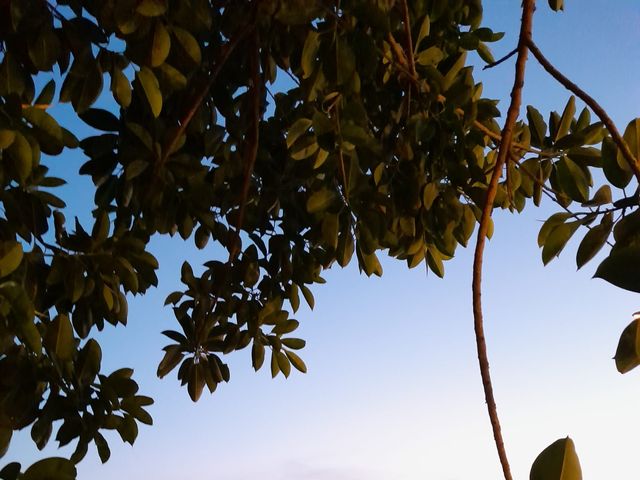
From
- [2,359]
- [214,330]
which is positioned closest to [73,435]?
[2,359]

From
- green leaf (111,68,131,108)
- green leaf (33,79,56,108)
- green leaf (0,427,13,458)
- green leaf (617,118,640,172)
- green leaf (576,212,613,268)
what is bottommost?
green leaf (0,427,13,458)

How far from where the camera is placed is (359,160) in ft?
4.50

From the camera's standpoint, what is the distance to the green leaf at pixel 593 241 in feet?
3.22

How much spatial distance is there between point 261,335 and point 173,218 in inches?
15.7

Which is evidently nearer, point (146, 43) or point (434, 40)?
point (146, 43)

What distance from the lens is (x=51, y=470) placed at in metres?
0.86

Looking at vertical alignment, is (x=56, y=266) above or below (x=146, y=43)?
below

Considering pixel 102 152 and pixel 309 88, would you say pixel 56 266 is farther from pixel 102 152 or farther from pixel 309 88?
pixel 309 88

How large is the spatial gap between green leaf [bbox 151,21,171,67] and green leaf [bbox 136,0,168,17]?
1.3 inches

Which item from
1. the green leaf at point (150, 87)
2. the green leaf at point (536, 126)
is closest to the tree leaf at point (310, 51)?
the green leaf at point (150, 87)

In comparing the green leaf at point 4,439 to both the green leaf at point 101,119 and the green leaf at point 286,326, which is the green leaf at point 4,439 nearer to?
the green leaf at point 101,119

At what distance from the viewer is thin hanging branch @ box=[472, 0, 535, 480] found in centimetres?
71

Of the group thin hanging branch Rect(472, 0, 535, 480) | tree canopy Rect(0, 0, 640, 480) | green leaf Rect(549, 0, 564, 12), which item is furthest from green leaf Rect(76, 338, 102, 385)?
green leaf Rect(549, 0, 564, 12)

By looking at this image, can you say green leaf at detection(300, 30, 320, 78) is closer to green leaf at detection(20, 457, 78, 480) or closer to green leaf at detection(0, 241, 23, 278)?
green leaf at detection(0, 241, 23, 278)
